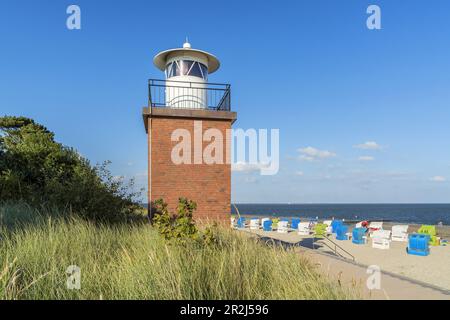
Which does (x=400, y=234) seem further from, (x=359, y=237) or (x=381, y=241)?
(x=381, y=241)

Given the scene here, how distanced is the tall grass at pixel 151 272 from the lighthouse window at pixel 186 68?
6.98 meters

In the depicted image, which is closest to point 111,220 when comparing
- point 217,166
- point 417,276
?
point 217,166

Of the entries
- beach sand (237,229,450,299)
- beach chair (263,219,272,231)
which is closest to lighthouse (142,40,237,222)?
beach sand (237,229,450,299)

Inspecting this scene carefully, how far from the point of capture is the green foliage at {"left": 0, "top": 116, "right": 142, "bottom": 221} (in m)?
8.95

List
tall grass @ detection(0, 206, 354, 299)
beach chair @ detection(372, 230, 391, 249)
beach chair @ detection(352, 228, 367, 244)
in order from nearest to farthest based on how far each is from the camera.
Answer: tall grass @ detection(0, 206, 354, 299), beach chair @ detection(372, 230, 391, 249), beach chair @ detection(352, 228, 367, 244)

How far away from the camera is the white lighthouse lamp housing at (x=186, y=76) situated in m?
10.1

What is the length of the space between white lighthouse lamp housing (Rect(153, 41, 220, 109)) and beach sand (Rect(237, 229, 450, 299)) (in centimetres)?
532

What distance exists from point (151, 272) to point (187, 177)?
215 inches

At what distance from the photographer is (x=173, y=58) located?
35.1 feet

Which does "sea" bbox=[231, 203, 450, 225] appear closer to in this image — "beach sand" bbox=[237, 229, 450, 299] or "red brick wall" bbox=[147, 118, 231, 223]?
"beach sand" bbox=[237, 229, 450, 299]

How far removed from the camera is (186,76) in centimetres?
1041

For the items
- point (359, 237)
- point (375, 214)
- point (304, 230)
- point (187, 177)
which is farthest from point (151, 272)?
point (375, 214)

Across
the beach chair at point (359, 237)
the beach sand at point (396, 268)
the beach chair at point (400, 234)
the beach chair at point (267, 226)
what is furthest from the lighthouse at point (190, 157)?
the beach chair at point (267, 226)
